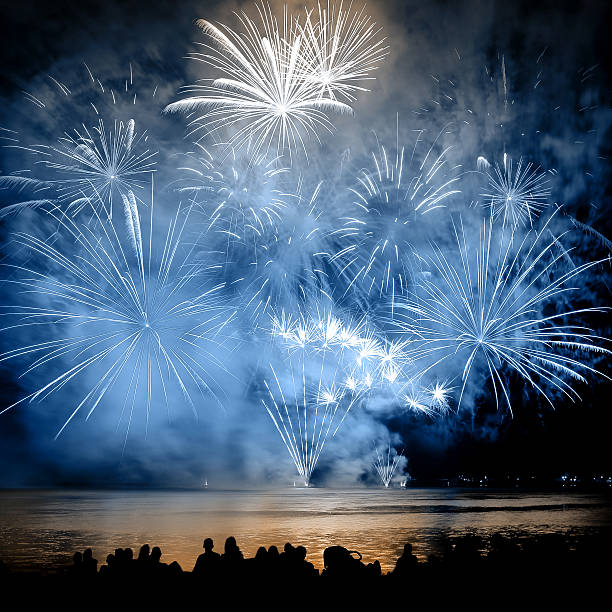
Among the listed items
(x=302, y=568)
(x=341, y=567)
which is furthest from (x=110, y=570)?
(x=341, y=567)

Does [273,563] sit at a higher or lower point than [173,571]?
higher

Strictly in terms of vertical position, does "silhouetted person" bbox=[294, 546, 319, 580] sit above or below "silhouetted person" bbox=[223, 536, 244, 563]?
below

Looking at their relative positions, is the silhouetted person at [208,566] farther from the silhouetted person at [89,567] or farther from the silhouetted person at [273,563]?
the silhouetted person at [89,567]

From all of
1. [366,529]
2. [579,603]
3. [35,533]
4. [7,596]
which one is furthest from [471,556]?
[35,533]

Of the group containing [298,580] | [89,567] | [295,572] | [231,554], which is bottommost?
[298,580]

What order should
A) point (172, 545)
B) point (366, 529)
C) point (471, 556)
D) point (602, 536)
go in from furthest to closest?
point (366, 529) → point (602, 536) → point (172, 545) → point (471, 556)

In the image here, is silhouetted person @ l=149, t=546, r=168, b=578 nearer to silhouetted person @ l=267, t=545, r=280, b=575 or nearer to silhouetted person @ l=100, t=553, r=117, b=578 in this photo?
silhouetted person @ l=100, t=553, r=117, b=578

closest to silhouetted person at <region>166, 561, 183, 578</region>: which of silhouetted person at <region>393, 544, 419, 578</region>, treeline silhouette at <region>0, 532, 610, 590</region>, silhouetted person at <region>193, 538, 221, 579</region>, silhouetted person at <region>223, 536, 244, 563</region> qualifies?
treeline silhouette at <region>0, 532, 610, 590</region>

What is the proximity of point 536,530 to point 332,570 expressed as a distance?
1350 inches

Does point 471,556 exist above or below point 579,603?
above

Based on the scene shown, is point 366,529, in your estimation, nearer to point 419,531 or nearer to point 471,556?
point 419,531

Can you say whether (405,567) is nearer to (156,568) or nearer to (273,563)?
(273,563)

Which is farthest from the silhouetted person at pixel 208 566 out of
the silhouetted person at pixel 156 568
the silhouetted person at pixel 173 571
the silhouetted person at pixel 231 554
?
the silhouetted person at pixel 156 568

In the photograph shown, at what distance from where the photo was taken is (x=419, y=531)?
3781cm
